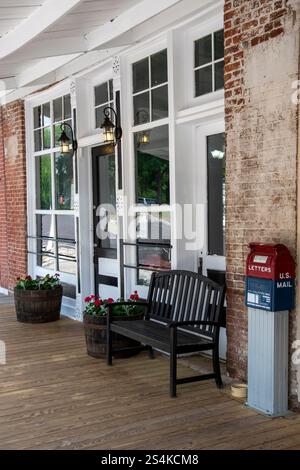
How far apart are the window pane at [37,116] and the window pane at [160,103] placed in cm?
301

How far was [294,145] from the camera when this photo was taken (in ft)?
12.0

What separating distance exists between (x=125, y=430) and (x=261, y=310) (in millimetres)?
1204

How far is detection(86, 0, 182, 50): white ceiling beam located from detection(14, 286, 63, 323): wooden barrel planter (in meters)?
3.01

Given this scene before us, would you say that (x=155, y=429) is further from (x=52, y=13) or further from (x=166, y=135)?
(x=52, y=13)

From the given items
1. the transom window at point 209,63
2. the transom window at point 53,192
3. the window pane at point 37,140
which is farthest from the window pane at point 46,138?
the transom window at point 209,63

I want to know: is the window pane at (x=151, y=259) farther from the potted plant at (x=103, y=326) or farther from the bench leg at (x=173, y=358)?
the bench leg at (x=173, y=358)

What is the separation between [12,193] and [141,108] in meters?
3.68

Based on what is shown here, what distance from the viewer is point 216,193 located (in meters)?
4.94

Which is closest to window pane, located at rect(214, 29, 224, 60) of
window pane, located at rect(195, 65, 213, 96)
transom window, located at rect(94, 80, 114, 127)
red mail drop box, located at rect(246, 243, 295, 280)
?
window pane, located at rect(195, 65, 213, 96)

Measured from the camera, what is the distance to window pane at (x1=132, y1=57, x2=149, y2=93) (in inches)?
225

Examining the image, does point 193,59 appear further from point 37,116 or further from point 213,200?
point 37,116

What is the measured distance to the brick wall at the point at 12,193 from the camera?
836cm

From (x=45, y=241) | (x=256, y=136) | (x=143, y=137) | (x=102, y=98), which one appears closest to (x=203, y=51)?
(x=143, y=137)
